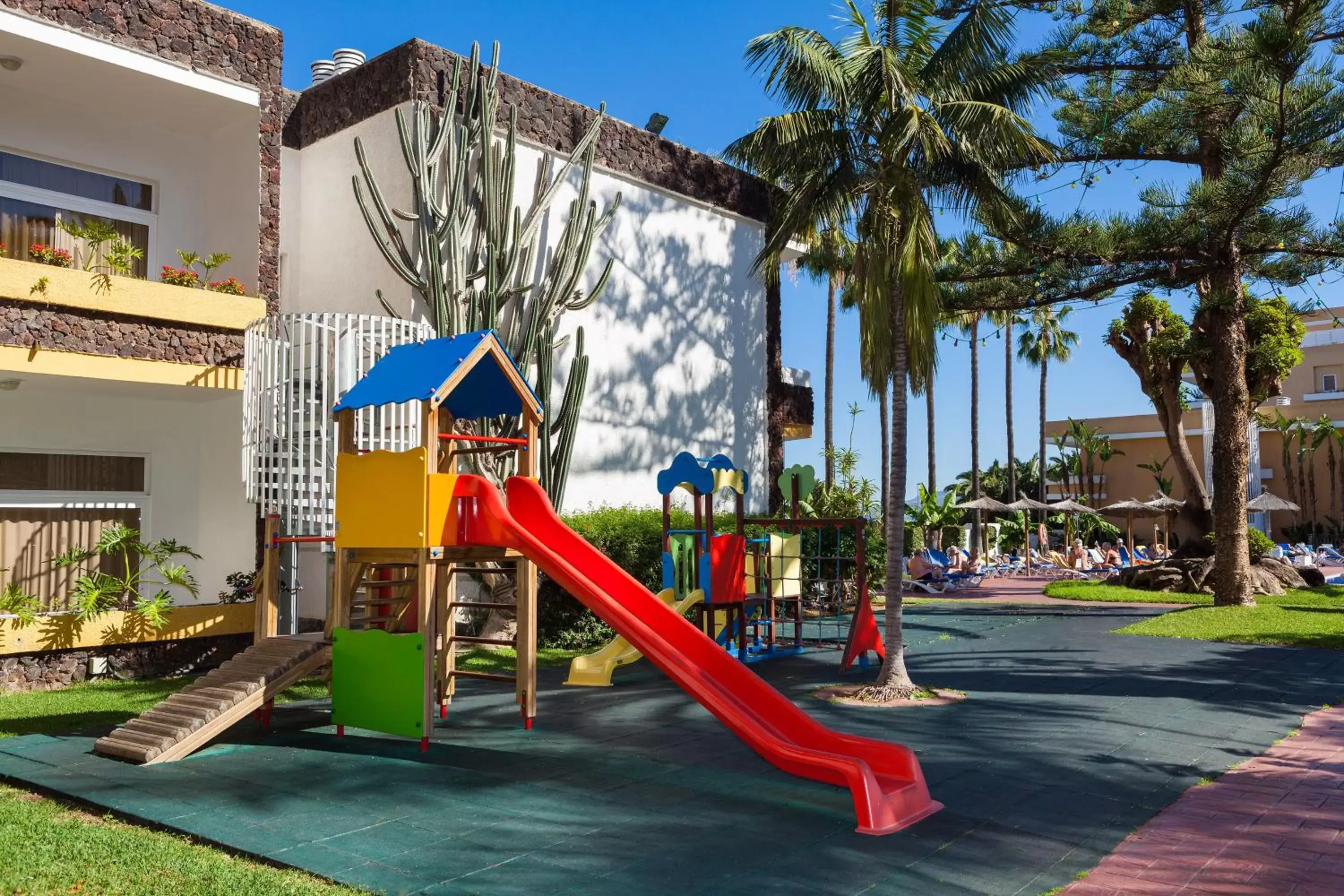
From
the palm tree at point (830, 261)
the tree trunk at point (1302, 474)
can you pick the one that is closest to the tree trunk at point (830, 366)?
the palm tree at point (830, 261)

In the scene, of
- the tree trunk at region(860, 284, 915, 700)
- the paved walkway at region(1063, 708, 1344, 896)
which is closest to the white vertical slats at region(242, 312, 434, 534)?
the tree trunk at region(860, 284, 915, 700)

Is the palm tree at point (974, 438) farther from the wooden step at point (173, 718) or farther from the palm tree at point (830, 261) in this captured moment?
the wooden step at point (173, 718)

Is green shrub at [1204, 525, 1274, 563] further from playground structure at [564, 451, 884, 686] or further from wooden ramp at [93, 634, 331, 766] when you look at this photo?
wooden ramp at [93, 634, 331, 766]

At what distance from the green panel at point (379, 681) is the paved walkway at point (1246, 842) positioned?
4746mm

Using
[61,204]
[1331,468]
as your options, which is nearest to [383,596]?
[61,204]

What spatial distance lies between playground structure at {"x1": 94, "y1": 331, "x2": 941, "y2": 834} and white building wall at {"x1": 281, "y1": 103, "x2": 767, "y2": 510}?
17.8ft

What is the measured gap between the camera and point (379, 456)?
26.9 ft

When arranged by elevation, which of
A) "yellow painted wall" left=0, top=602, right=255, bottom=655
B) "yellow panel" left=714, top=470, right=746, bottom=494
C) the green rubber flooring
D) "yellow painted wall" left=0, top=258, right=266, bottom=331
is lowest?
the green rubber flooring

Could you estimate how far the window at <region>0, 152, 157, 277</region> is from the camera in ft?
40.7

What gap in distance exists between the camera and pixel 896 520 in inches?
384

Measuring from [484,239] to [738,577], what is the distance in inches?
220

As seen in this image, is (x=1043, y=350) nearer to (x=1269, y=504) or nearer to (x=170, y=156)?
(x=1269, y=504)

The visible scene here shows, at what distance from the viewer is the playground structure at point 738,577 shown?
11.6m

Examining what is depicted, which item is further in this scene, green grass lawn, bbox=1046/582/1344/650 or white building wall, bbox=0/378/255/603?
green grass lawn, bbox=1046/582/1344/650
